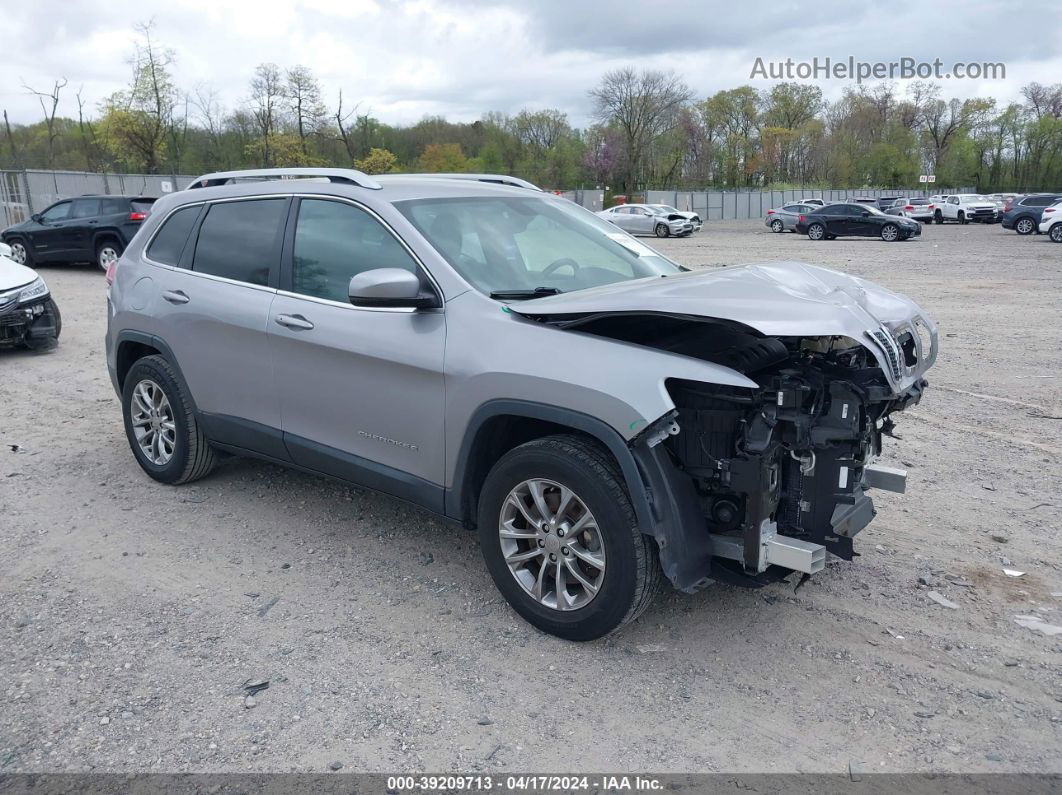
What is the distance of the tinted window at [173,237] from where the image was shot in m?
5.40

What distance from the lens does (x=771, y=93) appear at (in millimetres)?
97938

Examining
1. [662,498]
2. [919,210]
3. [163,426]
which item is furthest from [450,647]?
[919,210]

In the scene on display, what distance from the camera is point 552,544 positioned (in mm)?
3627

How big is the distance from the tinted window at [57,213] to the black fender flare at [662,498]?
19499 millimetres

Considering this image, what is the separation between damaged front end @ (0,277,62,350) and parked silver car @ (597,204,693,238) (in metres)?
31.1

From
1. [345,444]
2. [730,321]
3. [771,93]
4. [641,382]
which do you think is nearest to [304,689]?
[345,444]

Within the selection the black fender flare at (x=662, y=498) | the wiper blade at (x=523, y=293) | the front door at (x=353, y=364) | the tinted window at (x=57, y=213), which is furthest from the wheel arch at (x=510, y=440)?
the tinted window at (x=57, y=213)

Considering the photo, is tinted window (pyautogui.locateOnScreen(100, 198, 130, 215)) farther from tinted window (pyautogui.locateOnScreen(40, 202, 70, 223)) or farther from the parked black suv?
tinted window (pyautogui.locateOnScreen(40, 202, 70, 223))

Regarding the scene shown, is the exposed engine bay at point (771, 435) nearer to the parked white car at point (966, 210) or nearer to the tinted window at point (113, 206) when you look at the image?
the tinted window at point (113, 206)

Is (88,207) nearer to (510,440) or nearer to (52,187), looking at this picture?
(52,187)

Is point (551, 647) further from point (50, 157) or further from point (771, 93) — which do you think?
point (771, 93)

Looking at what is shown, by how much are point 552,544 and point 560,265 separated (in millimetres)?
1520

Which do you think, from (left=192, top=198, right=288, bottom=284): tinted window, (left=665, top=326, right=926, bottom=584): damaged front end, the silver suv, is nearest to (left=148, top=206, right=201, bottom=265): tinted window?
(left=192, top=198, right=288, bottom=284): tinted window

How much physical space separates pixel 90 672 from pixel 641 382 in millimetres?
2518
